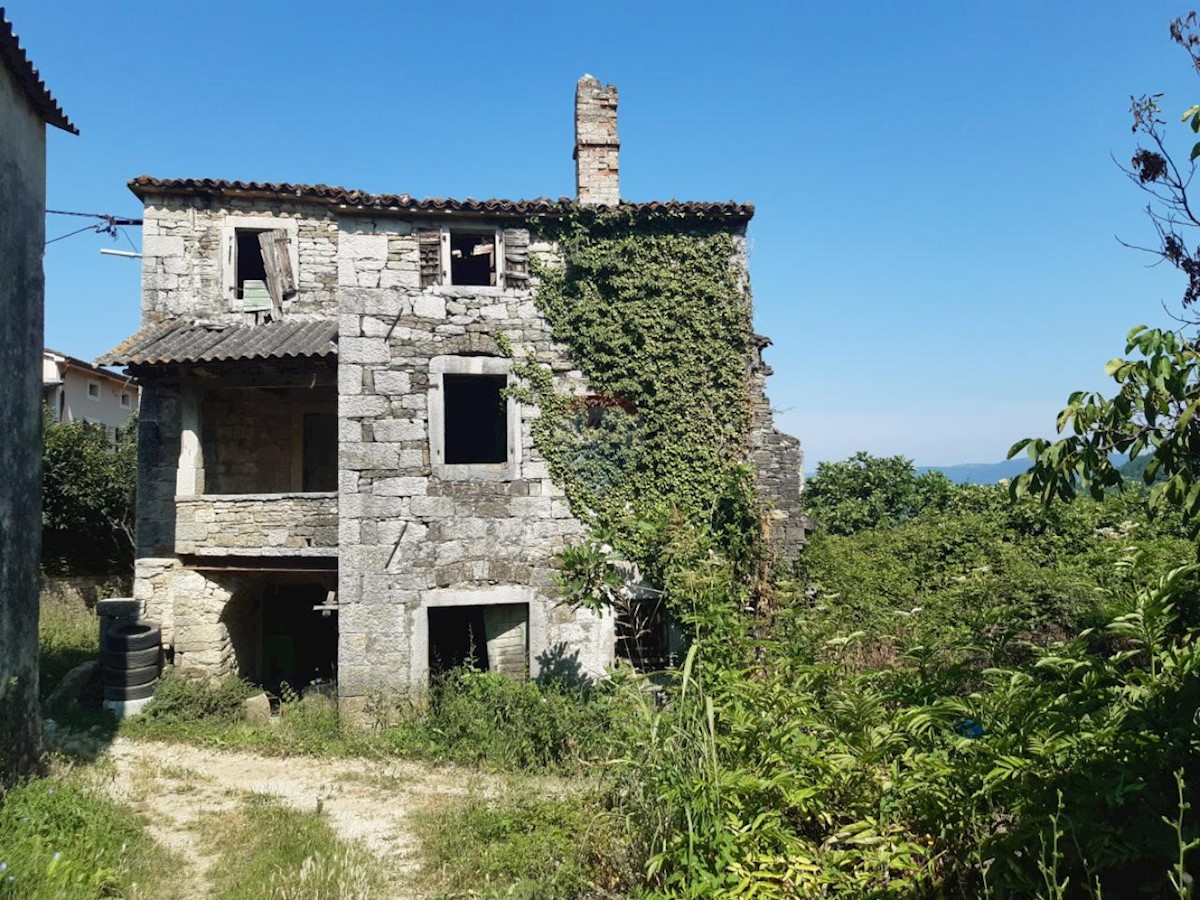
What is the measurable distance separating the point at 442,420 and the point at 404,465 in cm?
80

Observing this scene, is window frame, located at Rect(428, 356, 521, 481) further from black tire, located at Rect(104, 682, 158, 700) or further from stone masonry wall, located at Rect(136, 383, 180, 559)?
black tire, located at Rect(104, 682, 158, 700)

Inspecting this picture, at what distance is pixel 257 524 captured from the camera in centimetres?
1111

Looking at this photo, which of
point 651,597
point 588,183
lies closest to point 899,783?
point 651,597

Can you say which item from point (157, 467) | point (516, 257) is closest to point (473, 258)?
point (516, 257)

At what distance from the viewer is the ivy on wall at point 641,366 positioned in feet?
35.0

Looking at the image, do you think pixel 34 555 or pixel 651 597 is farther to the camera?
pixel 651 597

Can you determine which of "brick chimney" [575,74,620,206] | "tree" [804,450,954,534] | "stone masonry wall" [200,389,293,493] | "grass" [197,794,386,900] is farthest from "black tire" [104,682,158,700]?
"tree" [804,450,954,534]

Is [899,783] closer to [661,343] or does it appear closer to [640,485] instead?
[640,485]

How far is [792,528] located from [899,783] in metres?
6.94

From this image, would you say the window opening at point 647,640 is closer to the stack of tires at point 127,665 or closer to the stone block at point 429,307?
the stone block at point 429,307

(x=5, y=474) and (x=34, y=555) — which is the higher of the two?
(x=5, y=474)

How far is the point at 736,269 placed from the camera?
1103 centimetres

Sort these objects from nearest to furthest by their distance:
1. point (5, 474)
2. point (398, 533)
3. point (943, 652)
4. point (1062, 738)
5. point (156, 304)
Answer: point (1062, 738)
point (5, 474)
point (943, 652)
point (398, 533)
point (156, 304)

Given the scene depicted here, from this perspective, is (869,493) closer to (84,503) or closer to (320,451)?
(320,451)
